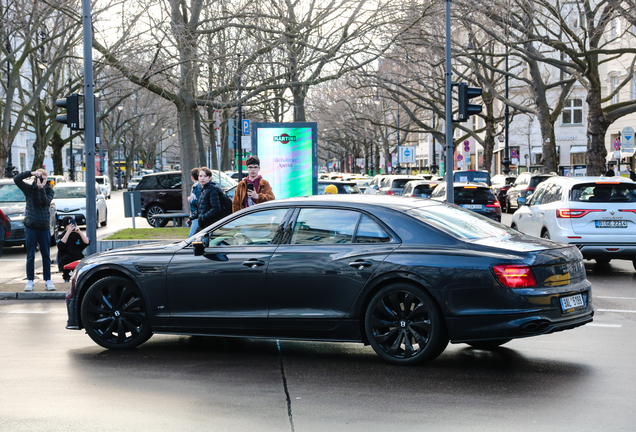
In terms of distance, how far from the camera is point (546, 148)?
120 feet

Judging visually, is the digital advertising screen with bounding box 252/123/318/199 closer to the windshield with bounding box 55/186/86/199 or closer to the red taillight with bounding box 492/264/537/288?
the windshield with bounding box 55/186/86/199

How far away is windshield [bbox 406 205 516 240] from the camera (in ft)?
22.6

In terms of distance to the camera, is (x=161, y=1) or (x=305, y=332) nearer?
(x=305, y=332)

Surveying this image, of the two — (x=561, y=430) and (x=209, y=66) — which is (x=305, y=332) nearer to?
(x=561, y=430)

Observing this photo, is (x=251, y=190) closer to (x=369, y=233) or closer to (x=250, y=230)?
(x=250, y=230)

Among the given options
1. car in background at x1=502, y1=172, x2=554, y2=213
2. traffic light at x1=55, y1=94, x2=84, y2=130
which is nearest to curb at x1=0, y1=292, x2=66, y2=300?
traffic light at x1=55, y1=94, x2=84, y2=130

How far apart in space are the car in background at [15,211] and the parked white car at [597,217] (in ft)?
34.6

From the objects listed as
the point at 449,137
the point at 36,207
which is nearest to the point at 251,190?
the point at 36,207

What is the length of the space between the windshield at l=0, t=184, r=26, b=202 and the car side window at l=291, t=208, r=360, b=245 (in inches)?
573

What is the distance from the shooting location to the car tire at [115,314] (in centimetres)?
769

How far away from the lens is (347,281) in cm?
686

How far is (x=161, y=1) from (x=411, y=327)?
1520cm

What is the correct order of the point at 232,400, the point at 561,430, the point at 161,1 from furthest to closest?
the point at 161,1 < the point at 232,400 < the point at 561,430

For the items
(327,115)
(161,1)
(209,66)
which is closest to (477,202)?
(209,66)
